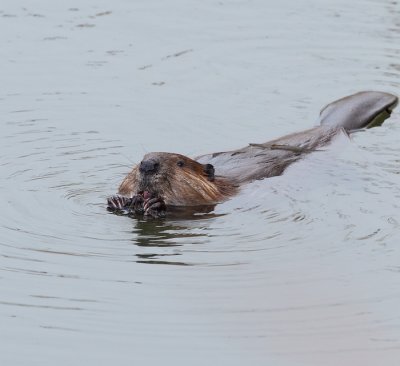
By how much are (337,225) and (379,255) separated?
55 centimetres


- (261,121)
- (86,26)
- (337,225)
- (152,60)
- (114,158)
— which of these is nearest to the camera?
(337,225)

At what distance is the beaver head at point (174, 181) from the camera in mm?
6738

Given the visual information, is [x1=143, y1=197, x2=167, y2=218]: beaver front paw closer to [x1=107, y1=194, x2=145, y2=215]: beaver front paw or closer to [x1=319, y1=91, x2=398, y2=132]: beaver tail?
[x1=107, y1=194, x2=145, y2=215]: beaver front paw

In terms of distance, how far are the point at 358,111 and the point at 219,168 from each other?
1613 mm

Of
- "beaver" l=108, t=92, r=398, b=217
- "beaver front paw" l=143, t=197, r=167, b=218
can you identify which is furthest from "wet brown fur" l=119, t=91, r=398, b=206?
"beaver front paw" l=143, t=197, r=167, b=218

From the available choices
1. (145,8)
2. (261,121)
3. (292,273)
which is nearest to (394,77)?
(261,121)

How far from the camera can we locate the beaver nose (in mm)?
6668

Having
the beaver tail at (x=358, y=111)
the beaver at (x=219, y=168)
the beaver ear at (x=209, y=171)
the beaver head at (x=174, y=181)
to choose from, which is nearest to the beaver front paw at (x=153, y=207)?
the beaver at (x=219, y=168)

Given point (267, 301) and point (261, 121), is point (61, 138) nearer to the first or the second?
point (261, 121)

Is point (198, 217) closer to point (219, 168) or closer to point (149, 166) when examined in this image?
point (149, 166)

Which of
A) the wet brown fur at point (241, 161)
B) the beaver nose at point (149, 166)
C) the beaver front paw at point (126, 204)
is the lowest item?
the beaver front paw at point (126, 204)

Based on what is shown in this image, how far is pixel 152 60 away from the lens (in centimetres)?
979

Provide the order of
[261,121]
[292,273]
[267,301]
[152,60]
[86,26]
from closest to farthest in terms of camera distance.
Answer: [267,301] → [292,273] → [261,121] → [152,60] → [86,26]

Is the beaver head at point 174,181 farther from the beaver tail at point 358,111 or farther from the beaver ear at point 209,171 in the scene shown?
the beaver tail at point 358,111
